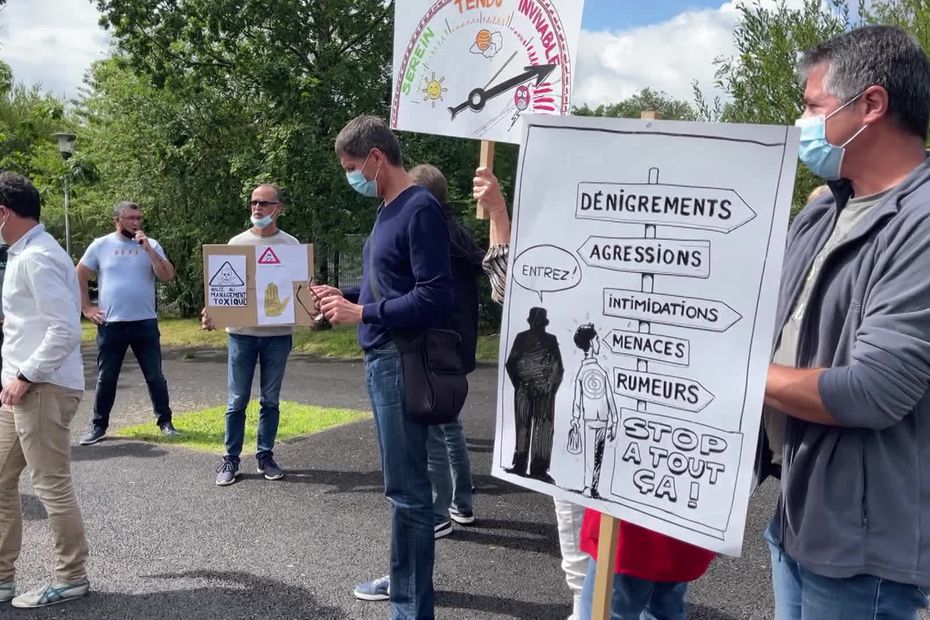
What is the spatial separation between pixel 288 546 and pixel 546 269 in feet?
10.0

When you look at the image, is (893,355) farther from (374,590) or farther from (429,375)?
(374,590)

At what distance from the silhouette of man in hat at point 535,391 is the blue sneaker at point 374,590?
190cm

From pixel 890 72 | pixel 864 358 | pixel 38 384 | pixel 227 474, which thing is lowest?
pixel 227 474

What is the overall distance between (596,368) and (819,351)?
0.53m

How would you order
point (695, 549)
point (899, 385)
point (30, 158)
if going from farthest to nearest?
point (30, 158) < point (695, 549) < point (899, 385)

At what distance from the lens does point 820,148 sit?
5.81ft

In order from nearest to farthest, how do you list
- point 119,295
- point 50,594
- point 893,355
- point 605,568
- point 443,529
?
point 893,355
point 605,568
point 50,594
point 443,529
point 119,295

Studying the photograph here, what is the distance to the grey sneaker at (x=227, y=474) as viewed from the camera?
218 inches

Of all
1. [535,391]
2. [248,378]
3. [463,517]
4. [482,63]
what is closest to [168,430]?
[248,378]

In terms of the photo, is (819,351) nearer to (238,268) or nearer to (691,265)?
(691,265)

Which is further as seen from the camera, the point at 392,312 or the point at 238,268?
the point at 238,268

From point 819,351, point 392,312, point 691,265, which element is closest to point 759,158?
point 691,265

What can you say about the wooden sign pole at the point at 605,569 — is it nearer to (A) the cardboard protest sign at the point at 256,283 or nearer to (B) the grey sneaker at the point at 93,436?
(A) the cardboard protest sign at the point at 256,283

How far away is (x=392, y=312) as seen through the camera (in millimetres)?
3012
